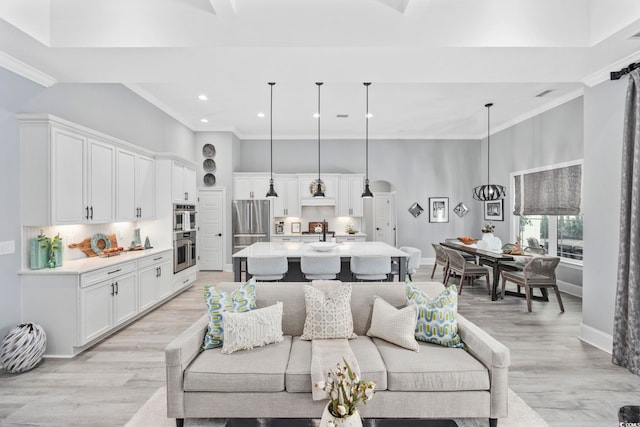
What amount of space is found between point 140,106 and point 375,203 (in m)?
6.01

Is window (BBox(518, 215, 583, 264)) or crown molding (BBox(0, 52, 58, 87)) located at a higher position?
crown molding (BBox(0, 52, 58, 87))

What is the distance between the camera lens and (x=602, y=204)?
3365mm

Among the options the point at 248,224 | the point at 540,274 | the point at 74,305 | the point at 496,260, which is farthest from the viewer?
the point at 248,224

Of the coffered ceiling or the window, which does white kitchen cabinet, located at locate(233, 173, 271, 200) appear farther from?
the window

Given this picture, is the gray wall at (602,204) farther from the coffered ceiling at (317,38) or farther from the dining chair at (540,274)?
the dining chair at (540,274)

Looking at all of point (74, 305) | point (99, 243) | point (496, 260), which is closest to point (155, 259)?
point (99, 243)

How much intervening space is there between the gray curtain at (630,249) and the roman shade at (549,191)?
7.92ft

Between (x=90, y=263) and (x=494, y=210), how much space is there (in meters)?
7.71

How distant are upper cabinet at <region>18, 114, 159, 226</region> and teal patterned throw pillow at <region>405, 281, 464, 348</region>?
3570mm

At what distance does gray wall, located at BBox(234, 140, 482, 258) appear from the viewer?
8164 mm

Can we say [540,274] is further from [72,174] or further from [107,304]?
[72,174]

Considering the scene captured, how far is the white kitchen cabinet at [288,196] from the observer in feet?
25.6

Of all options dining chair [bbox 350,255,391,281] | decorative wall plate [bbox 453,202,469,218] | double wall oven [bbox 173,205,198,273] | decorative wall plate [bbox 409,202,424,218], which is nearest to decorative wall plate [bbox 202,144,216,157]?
double wall oven [bbox 173,205,198,273]

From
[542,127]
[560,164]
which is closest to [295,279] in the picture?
[560,164]
